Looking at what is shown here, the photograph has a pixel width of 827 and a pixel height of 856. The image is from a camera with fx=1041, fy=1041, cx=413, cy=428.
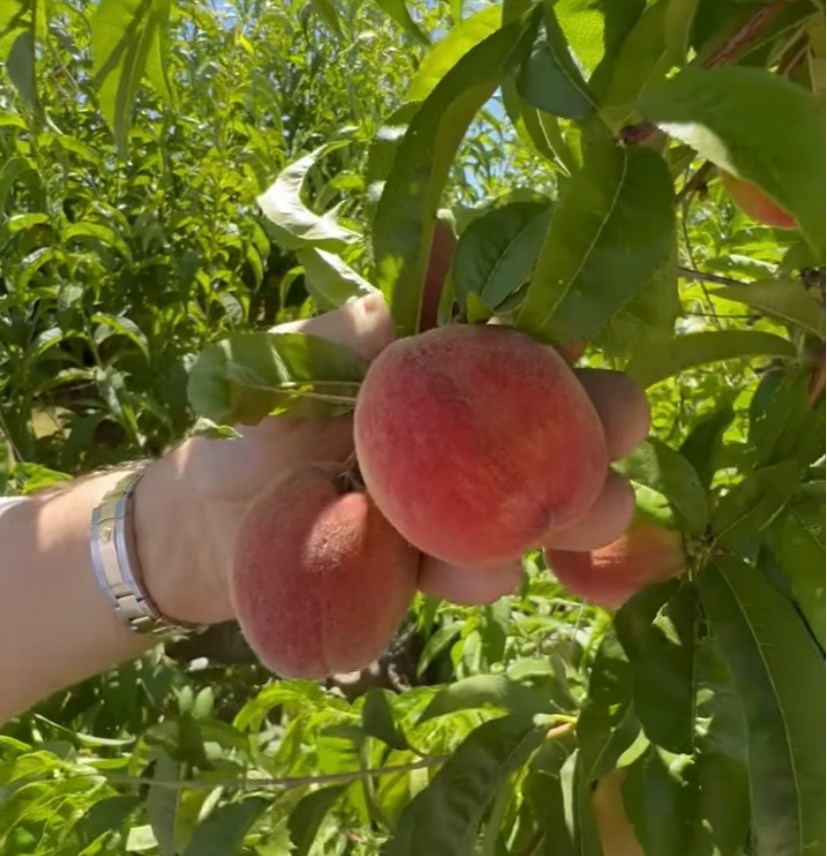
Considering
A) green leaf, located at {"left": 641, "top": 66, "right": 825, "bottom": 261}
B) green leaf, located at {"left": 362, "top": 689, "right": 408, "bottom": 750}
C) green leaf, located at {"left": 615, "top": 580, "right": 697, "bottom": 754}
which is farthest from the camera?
green leaf, located at {"left": 362, "top": 689, "right": 408, "bottom": 750}

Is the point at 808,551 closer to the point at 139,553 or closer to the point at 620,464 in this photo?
the point at 620,464

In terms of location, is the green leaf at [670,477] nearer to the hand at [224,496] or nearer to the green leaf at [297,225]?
the hand at [224,496]

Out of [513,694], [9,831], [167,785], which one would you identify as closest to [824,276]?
[513,694]

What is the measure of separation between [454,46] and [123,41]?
0.22 meters

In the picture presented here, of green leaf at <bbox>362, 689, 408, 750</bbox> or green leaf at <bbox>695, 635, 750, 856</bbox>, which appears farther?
green leaf at <bbox>362, 689, 408, 750</bbox>

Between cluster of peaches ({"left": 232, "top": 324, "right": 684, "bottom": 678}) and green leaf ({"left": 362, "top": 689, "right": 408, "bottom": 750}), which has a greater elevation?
cluster of peaches ({"left": 232, "top": 324, "right": 684, "bottom": 678})

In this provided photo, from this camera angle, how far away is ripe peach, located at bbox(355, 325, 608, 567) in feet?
1.60

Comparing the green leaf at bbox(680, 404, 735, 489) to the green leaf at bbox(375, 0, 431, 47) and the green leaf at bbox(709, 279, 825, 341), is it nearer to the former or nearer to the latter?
the green leaf at bbox(709, 279, 825, 341)

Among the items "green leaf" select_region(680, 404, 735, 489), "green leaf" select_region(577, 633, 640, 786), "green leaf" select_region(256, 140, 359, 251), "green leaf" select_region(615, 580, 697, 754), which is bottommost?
"green leaf" select_region(577, 633, 640, 786)

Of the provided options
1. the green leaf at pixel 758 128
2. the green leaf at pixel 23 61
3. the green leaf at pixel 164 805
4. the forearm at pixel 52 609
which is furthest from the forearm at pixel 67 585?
the green leaf at pixel 758 128

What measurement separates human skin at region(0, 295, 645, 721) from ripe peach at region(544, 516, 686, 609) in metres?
0.22

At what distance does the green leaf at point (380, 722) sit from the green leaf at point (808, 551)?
321 millimetres

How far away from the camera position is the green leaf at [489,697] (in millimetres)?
784

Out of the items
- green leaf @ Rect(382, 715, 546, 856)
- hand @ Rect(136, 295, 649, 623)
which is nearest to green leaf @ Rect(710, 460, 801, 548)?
hand @ Rect(136, 295, 649, 623)
